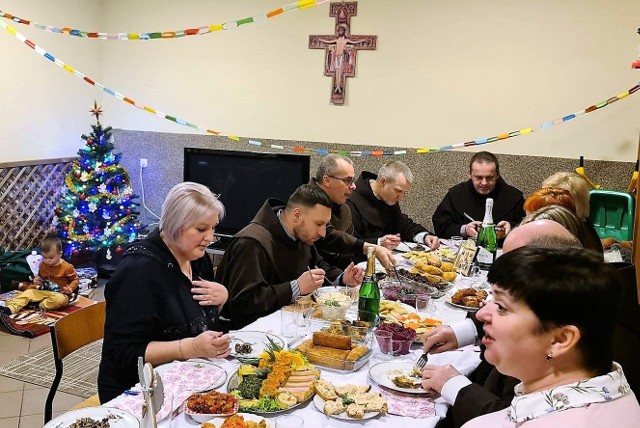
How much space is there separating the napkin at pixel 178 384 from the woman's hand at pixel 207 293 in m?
0.38

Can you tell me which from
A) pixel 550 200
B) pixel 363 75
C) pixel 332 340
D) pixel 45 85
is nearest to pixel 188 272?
pixel 332 340

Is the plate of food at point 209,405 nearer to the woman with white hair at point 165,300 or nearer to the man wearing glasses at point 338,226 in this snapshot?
the woman with white hair at point 165,300

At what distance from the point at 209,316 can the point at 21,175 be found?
424cm

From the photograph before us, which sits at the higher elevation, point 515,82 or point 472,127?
point 515,82

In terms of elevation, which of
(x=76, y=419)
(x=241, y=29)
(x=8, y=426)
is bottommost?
(x=8, y=426)

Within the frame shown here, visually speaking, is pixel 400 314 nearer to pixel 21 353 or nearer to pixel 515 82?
pixel 21 353

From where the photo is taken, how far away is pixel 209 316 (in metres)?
2.25

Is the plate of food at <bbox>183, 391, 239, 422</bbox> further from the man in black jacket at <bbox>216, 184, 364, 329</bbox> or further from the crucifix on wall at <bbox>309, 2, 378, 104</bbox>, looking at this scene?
the crucifix on wall at <bbox>309, 2, 378, 104</bbox>

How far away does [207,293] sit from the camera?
2174mm

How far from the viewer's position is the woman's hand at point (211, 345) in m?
1.83

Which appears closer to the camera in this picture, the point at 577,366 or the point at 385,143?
the point at 577,366

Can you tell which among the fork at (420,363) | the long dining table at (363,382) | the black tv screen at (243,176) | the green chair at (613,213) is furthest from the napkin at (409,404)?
the black tv screen at (243,176)

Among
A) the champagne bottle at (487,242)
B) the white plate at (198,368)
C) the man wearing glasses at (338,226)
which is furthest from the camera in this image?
the man wearing glasses at (338,226)

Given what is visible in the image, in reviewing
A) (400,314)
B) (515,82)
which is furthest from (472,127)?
(400,314)
